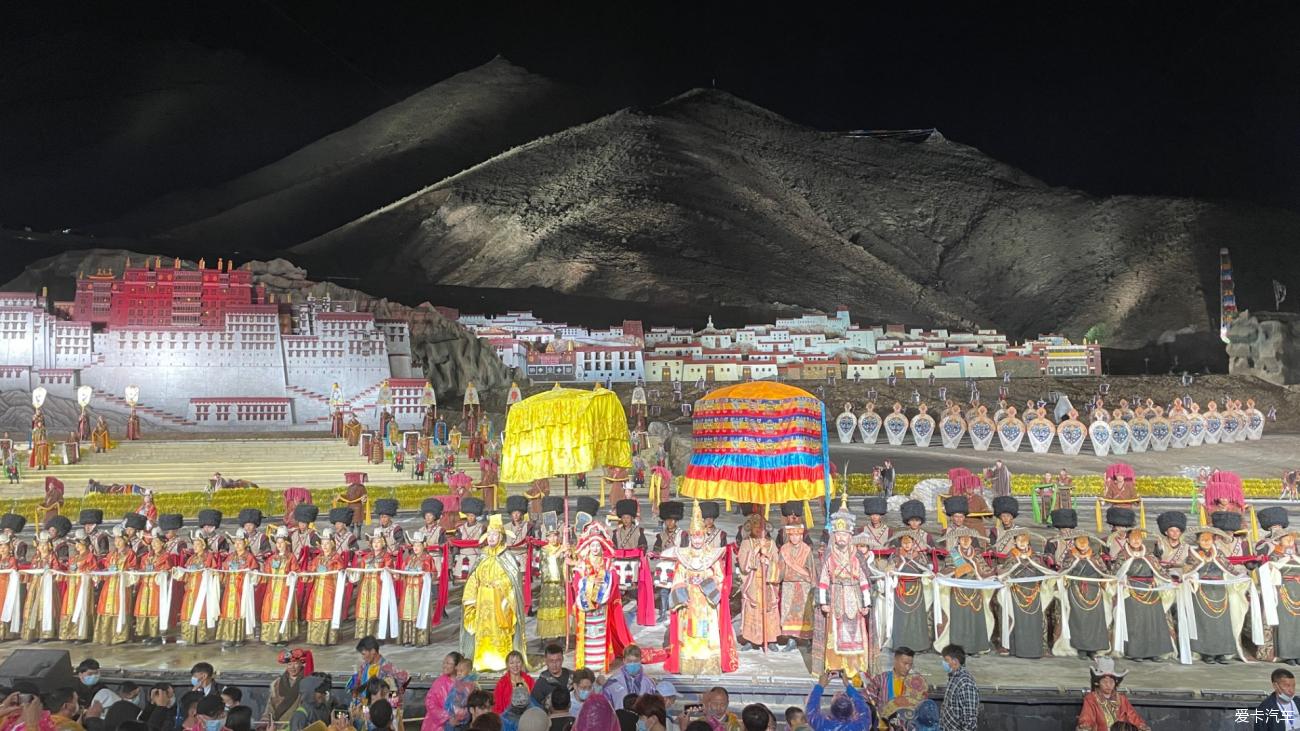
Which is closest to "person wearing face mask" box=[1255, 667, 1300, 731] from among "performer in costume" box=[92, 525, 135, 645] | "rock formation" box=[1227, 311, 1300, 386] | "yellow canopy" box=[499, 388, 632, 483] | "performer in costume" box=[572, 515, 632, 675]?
"performer in costume" box=[572, 515, 632, 675]

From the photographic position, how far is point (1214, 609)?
7051mm

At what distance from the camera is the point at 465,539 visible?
8352 millimetres

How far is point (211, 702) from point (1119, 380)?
34.3 m

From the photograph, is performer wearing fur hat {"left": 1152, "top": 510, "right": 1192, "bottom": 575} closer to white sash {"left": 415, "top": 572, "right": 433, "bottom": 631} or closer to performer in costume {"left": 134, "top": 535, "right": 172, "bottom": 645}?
white sash {"left": 415, "top": 572, "right": 433, "bottom": 631}

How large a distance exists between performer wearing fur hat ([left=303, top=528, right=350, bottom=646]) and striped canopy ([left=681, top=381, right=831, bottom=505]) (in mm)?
3081

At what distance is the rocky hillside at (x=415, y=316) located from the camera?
938 inches

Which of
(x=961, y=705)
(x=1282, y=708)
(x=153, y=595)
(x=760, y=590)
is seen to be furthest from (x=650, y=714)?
(x=153, y=595)

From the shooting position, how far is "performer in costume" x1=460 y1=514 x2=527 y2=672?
697 cm

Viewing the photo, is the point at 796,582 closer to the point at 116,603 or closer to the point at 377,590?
the point at 377,590

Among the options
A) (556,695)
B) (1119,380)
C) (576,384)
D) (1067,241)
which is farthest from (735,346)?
(1067,241)

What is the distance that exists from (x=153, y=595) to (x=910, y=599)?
6370mm

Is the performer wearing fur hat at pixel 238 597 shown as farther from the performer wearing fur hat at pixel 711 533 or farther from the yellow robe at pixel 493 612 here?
the performer wearing fur hat at pixel 711 533

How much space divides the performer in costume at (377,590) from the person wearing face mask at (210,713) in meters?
3.09

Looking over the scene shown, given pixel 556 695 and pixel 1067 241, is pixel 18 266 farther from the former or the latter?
pixel 1067 241
